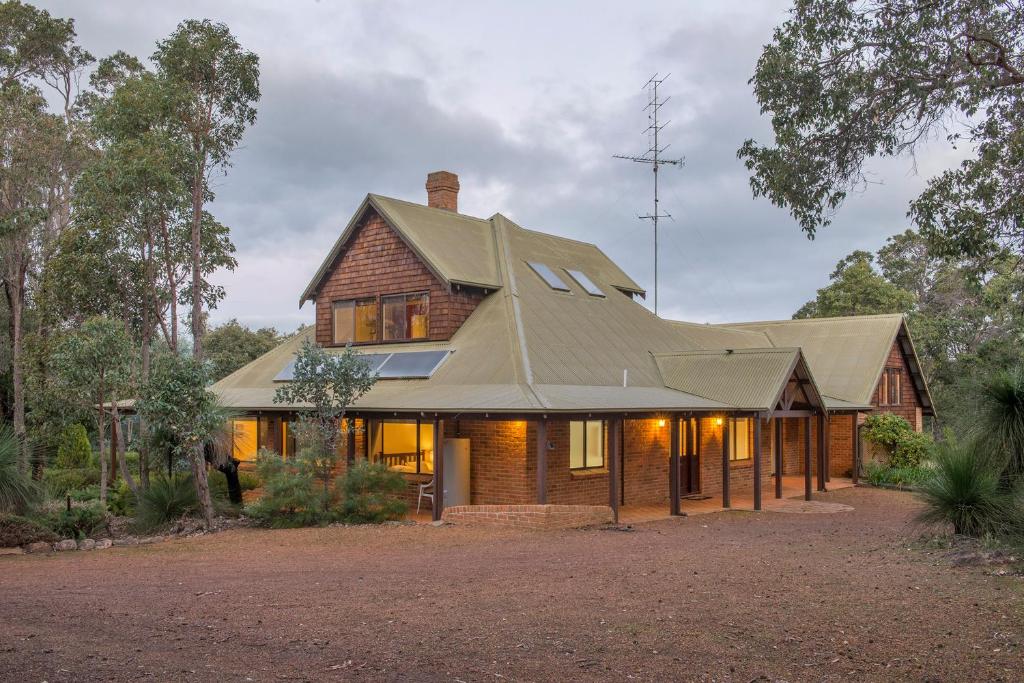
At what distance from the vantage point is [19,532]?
13.9 m

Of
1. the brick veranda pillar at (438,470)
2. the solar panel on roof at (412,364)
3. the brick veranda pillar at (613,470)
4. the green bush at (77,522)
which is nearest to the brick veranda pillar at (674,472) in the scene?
the brick veranda pillar at (613,470)

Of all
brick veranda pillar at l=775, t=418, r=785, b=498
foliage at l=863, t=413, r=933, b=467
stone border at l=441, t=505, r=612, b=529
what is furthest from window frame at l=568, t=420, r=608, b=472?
foliage at l=863, t=413, r=933, b=467

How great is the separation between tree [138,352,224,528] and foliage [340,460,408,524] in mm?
2723

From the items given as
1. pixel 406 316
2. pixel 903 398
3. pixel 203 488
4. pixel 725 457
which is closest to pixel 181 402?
pixel 203 488

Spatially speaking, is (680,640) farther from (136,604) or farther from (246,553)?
(246,553)

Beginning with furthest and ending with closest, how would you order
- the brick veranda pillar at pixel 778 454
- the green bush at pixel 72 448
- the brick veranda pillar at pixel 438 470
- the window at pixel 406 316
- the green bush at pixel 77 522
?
1. the green bush at pixel 72 448
2. the window at pixel 406 316
3. the brick veranda pillar at pixel 778 454
4. the brick veranda pillar at pixel 438 470
5. the green bush at pixel 77 522

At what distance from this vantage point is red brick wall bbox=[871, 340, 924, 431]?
1116 inches

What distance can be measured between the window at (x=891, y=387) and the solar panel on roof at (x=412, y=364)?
1584 cm

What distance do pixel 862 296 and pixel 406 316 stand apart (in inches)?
1083

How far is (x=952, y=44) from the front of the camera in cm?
1089

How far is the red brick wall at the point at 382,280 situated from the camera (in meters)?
21.0

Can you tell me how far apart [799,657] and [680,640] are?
935 mm

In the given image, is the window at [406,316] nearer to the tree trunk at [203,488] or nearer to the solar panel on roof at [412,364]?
the solar panel on roof at [412,364]

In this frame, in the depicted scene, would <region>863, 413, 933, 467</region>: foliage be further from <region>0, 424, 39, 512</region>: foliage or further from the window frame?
<region>0, 424, 39, 512</region>: foliage
